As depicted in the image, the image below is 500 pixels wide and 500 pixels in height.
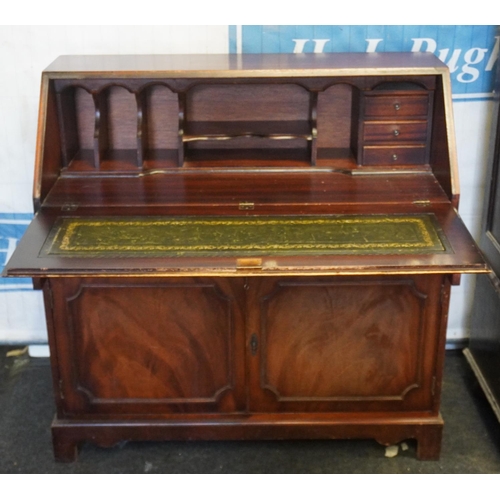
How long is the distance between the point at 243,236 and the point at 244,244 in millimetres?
51

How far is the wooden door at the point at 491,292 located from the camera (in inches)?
105

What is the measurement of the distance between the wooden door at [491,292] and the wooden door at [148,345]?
38.0 inches

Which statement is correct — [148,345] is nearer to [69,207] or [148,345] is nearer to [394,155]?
[69,207]

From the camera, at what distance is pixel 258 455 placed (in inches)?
99.7

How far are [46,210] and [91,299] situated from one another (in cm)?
32

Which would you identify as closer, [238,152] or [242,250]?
[242,250]

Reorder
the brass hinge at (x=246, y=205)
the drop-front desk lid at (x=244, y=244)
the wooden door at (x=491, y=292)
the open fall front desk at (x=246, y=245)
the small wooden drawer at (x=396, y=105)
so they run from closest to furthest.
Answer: the drop-front desk lid at (x=244, y=244)
the open fall front desk at (x=246, y=245)
the brass hinge at (x=246, y=205)
the small wooden drawer at (x=396, y=105)
the wooden door at (x=491, y=292)

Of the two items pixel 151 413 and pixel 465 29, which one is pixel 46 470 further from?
pixel 465 29

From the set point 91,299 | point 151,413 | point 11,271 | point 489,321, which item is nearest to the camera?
point 11,271

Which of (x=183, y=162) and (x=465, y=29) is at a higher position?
(x=465, y=29)

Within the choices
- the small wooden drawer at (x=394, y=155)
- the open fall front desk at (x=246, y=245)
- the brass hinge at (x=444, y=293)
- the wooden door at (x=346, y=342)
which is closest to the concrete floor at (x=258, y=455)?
the open fall front desk at (x=246, y=245)

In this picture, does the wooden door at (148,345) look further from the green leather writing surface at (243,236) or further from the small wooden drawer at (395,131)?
the small wooden drawer at (395,131)

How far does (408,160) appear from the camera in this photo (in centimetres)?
255

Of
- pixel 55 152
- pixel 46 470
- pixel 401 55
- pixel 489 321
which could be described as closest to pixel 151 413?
pixel 46 470
